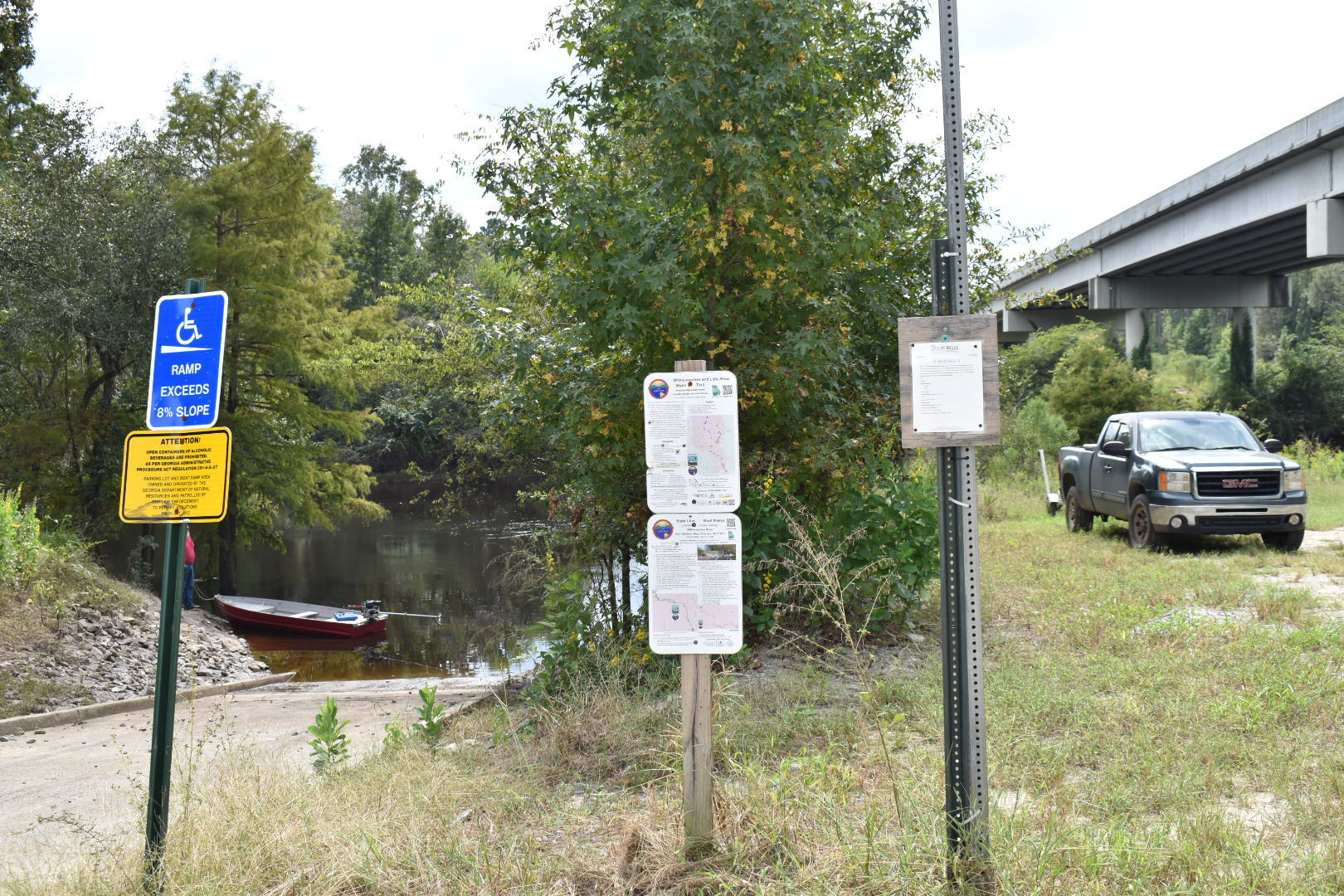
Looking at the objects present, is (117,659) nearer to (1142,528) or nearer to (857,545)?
(857,545)


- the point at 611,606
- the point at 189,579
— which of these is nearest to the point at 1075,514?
the point at 611,606

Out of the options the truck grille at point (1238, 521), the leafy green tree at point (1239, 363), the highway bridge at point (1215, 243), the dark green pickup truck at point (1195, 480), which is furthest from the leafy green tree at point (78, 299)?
the leafy green tree at point (1239, 363)

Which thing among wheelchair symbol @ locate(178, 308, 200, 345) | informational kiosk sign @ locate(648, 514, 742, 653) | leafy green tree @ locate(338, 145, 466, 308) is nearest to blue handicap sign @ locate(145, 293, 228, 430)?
wheelchair symbol @ locate(178, 308, 200, 345)

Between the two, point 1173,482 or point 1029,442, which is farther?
point 1029,442

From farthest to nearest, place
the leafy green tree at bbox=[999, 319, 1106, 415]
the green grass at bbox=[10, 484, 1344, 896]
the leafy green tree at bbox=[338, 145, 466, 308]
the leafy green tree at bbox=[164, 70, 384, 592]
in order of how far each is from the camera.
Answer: the leafy green tree at bbox=[338, 145, 466, 308] < the leafy green tree at bbox=[999, 319, 1106, 415] < the leafy green tree at bbox=[164, 70, 384, 592] < the green grass at bbox=[10, 484, 1344, 896]

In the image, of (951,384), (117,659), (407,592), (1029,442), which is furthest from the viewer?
(1029,442)

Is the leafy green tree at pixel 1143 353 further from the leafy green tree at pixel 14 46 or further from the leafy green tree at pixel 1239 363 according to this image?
the leafy green tree at pixel 14 46

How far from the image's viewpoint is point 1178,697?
6.53m

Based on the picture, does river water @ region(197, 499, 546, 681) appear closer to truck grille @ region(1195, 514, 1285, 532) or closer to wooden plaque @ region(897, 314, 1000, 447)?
wooden plaque @ region(897, 314, 1000, 447)

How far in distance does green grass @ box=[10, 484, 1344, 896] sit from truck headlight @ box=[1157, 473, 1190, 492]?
19.5ft

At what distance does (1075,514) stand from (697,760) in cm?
1463

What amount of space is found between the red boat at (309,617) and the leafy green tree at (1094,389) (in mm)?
22539

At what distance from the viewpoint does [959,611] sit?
154 inches

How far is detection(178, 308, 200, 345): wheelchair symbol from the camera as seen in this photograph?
490cm
